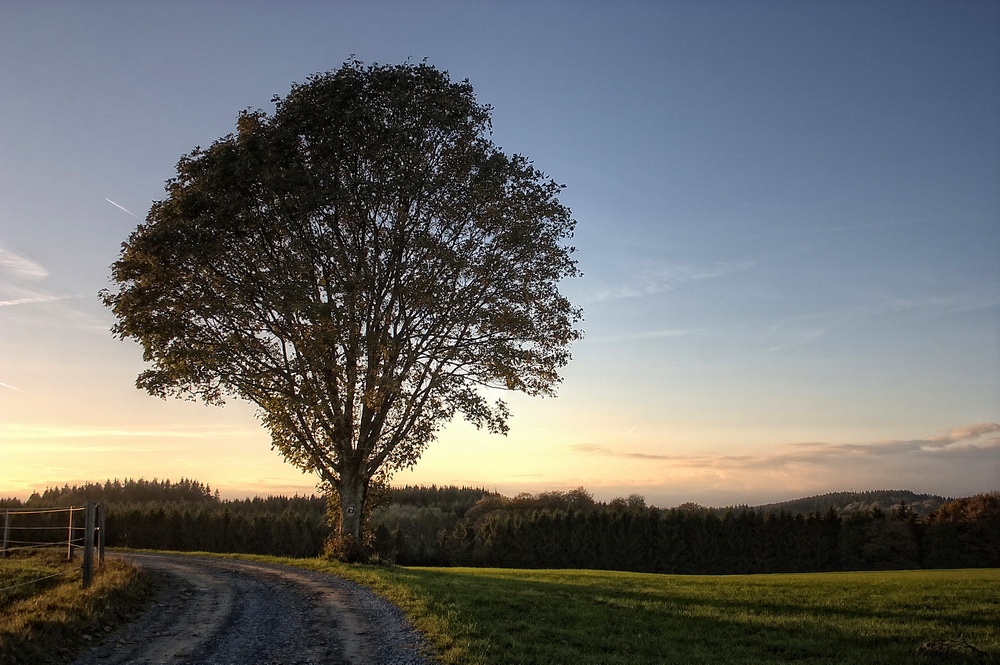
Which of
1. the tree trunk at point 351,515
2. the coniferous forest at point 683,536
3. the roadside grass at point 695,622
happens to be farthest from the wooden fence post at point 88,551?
the coniferous forest at point 683,536

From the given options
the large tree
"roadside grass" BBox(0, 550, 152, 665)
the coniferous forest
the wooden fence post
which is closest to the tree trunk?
the large tree

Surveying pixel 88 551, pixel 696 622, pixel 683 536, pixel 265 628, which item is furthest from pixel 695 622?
pixel 683 536

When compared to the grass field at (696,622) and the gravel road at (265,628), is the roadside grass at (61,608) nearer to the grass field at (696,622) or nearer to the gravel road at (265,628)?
the gravel road at (265,628)

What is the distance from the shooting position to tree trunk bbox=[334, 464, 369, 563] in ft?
90.6

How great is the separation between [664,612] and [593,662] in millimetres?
6246

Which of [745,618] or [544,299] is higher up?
[544,299]

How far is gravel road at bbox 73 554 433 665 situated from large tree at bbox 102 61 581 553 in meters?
8.67

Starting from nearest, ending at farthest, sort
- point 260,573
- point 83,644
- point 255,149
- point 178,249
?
Result: 1. point 83,644
2. point 260,573
3. point 178,249
4. point 255,149

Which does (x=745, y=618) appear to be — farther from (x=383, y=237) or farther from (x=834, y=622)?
(x=383, y=237)

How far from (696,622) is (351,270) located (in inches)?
733

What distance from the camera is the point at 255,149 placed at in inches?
1089

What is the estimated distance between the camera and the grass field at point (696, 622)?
1244 centimetres

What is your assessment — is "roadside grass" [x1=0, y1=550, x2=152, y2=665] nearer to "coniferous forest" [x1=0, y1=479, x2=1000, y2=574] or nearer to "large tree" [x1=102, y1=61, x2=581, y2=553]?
"large tree" [x1=102, y1=61, x2=581, y2=553]

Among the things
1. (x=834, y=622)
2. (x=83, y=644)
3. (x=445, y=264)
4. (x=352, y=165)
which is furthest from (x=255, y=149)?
(x=834, y=622)
